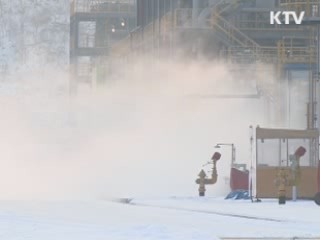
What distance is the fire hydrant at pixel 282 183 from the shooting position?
857 inches

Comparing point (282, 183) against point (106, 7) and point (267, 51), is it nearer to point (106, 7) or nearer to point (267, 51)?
point (267, 51)

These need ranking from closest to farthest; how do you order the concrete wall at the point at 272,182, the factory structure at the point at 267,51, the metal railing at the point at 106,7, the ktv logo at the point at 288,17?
the concrete wall at the point at 272,182, the factory structure at the point at 267,51, the ktv logo at the point at 288,17, the metal railing at the point at 106,7

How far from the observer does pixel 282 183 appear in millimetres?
22078

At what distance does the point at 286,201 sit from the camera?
2272 cm

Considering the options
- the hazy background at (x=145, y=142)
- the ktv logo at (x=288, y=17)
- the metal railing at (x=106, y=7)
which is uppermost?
the metal railing at (x=106, y=7)

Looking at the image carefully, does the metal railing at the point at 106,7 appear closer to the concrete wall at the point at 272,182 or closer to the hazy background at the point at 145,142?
the hazy background at the point at 145,142

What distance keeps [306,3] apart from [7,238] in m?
22.3

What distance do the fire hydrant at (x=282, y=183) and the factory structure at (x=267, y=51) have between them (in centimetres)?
63

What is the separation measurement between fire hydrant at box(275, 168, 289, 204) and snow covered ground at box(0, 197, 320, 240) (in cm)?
21

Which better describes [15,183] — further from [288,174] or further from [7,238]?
[7,238]

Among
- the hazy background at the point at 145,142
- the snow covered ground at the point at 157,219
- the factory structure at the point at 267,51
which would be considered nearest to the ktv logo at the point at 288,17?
the factory structure at the point at 267,51

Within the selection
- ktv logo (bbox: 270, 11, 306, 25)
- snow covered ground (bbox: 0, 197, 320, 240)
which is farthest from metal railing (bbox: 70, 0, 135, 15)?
snow covered ground (bbox: 0, 197, 320, 240)

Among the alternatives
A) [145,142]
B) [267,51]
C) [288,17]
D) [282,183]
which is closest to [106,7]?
[267,51]

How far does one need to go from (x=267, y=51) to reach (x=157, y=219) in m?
23.1
